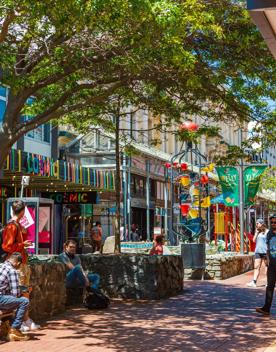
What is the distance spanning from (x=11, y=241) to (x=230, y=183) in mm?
14511

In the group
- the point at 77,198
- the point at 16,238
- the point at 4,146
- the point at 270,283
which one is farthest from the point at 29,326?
the point at 77,198

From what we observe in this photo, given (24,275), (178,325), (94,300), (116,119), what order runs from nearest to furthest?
(24,275) → (178,325) → (94,300) → (116,119)

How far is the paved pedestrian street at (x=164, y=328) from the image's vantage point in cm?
850

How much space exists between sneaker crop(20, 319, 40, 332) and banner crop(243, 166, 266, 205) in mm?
13920

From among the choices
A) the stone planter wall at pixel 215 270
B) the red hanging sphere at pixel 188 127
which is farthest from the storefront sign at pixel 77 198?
the red hanging sphere at pixel 188 127

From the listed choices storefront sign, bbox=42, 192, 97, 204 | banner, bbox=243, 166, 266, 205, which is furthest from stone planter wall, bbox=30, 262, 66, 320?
storefront sign, bbox=42, 192, 97, 204

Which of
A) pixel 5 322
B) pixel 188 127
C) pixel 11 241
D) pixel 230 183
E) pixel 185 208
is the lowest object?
pixel 5 322

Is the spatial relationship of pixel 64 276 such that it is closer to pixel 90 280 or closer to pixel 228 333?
pixel 90 280

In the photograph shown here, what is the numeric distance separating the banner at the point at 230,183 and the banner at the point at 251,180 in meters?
0.48

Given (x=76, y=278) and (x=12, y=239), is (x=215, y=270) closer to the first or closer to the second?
(x=76, y=278)

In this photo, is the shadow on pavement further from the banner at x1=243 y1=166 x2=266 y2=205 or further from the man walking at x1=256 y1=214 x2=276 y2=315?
the banner at x1=243 y1=166 x2=266 y2=205

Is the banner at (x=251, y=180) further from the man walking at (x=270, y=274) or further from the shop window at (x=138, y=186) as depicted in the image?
the shop window at (x=138, y=186)

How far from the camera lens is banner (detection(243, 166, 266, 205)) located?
883 inches

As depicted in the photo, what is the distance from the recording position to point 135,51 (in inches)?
443
